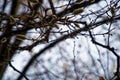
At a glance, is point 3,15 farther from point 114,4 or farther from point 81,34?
point 114,4

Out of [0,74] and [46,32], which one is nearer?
[46,32]

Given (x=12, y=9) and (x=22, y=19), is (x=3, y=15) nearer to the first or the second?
(x=22, y=19)

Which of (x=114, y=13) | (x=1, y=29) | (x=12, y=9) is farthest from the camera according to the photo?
(x=12, y=9)

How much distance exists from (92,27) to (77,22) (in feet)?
0.64

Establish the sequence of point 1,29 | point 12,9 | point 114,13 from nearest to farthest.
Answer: point 114,13 → point 1,29 → point 12,9

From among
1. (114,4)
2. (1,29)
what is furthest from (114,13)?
(1,29)

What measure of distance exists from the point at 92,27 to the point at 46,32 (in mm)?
549

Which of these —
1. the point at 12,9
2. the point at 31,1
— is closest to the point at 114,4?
the point at 31,1

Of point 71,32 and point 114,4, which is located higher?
point 114,4

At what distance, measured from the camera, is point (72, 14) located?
365 centimetres

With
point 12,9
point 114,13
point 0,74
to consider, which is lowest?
point 0,74

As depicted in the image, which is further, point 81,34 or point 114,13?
point 81,34

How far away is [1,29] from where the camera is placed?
12.7 ft

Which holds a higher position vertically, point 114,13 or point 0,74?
point 114,13
